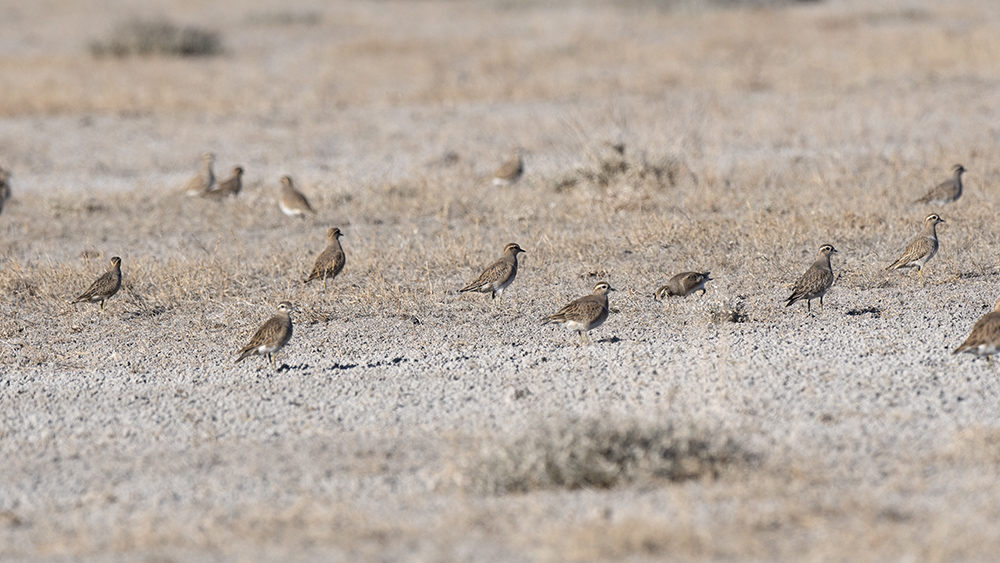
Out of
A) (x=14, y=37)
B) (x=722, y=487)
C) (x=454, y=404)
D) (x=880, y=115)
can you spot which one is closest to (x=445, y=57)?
(x=880, y=115)

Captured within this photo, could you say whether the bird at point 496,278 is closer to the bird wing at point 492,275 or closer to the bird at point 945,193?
the bird wing at point 492,275

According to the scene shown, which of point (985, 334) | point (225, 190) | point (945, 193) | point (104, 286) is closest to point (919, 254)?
point (985, 334)

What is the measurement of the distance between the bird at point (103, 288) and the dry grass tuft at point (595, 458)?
5.42 metres

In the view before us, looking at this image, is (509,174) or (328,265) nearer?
(328,265)

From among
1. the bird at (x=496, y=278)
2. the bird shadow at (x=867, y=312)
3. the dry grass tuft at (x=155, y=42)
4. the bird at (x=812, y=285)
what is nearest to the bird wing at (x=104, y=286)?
the bird at (x=496, y=278)

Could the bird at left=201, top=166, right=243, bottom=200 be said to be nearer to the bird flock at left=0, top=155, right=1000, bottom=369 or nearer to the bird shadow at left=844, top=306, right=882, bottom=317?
the bird flock at left=0, top=155, right=1000, bottom=369

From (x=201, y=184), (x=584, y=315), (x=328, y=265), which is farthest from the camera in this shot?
(x=201, y=184)

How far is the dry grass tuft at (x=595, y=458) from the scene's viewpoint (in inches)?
244

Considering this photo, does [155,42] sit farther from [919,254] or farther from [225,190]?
[919,254]

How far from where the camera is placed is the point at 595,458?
245 inches

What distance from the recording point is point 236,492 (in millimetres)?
6387

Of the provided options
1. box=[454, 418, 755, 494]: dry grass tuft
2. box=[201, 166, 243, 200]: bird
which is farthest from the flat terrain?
box=[201, 166, 243, 200]: bird

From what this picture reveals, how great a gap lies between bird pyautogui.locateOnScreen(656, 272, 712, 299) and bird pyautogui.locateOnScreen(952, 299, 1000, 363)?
2.76m

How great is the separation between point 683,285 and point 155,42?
80.6 feet
